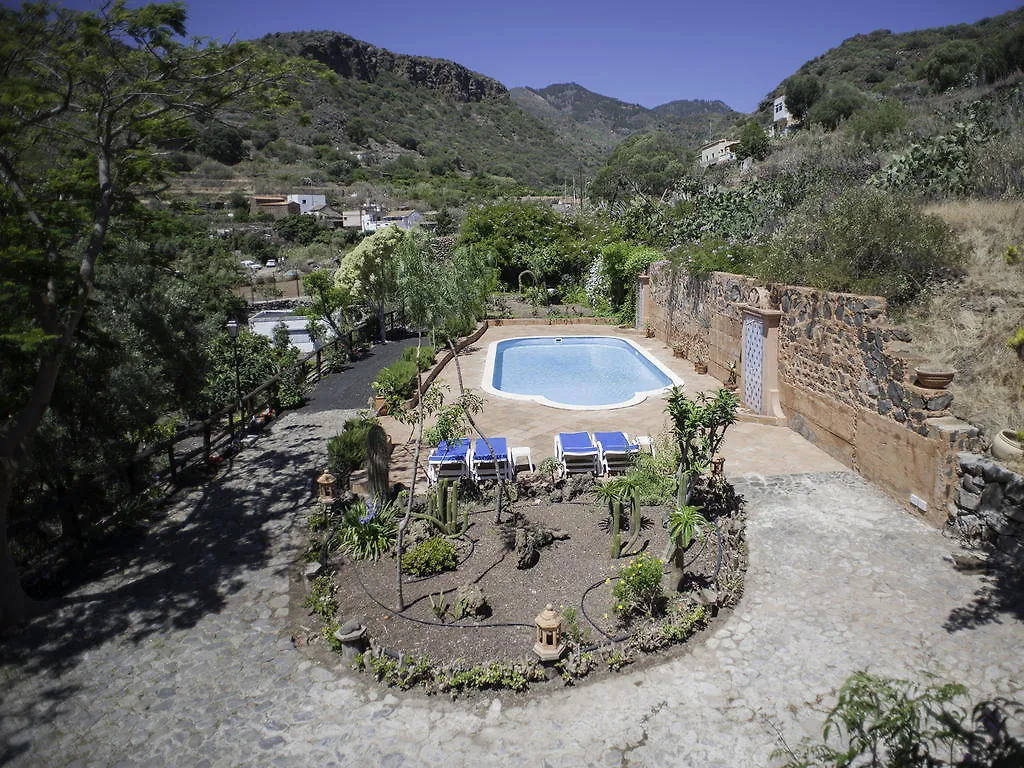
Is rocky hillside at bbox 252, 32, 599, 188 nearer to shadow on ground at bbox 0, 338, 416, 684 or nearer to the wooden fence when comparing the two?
the wooden fence

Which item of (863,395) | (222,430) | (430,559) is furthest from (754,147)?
(430,559)

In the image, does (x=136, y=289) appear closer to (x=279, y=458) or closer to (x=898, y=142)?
(x=279, y=458)

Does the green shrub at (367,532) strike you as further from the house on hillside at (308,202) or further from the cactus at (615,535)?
the house on hillside at (308,202)

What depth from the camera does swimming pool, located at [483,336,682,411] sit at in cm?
1394

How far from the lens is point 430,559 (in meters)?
6.43

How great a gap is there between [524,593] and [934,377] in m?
5.10

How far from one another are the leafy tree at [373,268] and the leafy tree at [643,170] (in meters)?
27.4

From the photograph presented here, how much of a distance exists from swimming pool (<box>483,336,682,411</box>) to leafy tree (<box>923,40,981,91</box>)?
35127mm

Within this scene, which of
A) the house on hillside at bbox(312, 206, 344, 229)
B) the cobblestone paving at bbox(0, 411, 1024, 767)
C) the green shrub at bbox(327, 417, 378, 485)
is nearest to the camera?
the cobblestone paving at bbox(0, 411, 1024, 767)

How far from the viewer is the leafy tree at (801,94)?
5834cm

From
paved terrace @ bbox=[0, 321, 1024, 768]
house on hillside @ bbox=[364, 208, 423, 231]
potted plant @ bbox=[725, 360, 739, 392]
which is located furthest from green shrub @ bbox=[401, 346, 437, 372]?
house on hillside @ bbox=[364, 208, 423, 231]

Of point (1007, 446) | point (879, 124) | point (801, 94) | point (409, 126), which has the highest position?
point (409, 126)

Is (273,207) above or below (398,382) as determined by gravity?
above

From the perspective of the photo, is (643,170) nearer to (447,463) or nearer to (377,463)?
(447,463)
